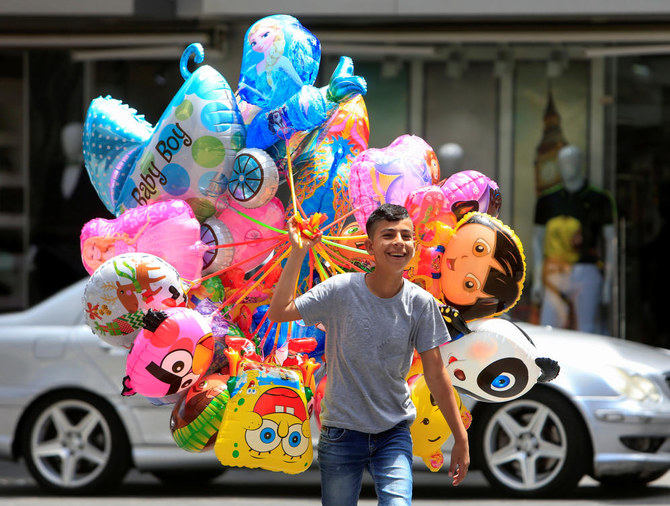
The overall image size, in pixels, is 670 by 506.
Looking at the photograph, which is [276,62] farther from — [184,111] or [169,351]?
[169,351]

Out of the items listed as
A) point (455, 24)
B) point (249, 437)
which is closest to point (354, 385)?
point (249, 437)

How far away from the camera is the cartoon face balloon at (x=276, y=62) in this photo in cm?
415

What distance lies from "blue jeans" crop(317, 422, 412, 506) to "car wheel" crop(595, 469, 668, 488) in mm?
3964

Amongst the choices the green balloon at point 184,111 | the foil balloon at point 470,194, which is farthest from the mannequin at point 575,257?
the green balloon at point 184,111

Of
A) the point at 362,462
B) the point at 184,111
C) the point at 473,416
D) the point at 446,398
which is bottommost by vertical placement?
the point at 473,416

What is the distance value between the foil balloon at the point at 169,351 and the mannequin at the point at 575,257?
7469 mm

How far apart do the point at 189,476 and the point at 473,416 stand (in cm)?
215

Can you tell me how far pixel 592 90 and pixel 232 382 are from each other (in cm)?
813

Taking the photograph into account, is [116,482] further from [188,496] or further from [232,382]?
[232,382]

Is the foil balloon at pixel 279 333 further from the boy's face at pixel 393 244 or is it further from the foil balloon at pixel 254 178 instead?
the boy's face at pixel 393 244

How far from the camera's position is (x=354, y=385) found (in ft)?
11.9

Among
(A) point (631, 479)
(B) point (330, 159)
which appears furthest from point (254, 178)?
(A) point (631, 479)

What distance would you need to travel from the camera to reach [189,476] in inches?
305

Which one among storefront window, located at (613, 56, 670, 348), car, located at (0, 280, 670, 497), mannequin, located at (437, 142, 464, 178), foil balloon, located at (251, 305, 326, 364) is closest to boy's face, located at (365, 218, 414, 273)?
foil balloon, located at (251, 305, 326, 364)
